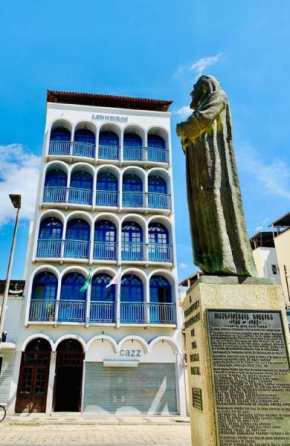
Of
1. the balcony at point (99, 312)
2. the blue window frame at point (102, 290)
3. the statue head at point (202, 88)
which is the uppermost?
the blue window frame at point (102, 290)

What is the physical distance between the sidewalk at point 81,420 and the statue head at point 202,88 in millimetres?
15560

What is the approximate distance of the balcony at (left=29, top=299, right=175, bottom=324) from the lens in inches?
795

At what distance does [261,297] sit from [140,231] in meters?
19.3

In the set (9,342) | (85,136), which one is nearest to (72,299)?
(9,342)

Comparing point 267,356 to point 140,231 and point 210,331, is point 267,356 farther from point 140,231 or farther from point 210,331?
point 140,231

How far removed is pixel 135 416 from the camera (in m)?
18.8

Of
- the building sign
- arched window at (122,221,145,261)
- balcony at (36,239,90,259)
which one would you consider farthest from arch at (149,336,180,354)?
the building sign

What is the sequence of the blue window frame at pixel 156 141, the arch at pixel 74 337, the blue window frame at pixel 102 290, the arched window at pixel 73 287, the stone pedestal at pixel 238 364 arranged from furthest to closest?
the blue window frame at pixel 156 141, the blue window frame at pixel 102 290, the arched window at pixel 73 287, the arch at pixel 74 337, the stone pedestal at pixel 238 364

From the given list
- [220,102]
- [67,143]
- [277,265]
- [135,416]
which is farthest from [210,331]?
[277,265]

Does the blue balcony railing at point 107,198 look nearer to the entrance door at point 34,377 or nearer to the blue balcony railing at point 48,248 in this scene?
the blue balcony railing at point 48,248

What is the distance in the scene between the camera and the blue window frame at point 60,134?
25.5m

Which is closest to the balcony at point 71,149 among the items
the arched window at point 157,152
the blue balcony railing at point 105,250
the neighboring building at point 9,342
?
the arched window at point 157,152

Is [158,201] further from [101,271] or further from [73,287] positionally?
[73,287]

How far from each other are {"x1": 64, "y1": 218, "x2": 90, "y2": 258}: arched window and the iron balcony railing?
4.64 feet
